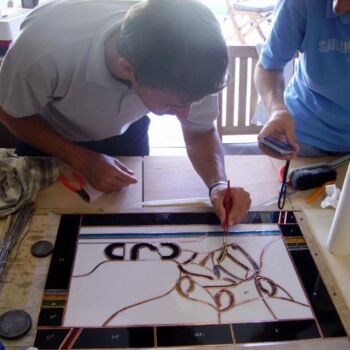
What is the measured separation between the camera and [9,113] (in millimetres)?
1047

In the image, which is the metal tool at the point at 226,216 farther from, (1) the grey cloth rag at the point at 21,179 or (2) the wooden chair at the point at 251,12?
(2) the wooden chair at the point at 251,12

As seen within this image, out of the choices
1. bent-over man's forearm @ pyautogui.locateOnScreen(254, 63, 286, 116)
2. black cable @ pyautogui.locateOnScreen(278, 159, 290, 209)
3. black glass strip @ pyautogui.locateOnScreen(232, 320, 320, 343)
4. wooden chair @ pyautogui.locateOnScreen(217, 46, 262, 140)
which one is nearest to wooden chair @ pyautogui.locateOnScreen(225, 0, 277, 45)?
wooden chair @ pyautogui.locateOnScreen(217, 46, 262, 140)

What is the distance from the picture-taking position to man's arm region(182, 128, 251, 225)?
3.17 feet

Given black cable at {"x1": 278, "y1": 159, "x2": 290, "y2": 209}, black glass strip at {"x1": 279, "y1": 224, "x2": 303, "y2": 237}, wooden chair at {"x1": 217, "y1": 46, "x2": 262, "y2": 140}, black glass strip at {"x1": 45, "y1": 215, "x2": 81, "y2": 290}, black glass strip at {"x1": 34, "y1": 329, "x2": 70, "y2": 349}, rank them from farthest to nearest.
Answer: wooden chair at {"x1": 217, "y1": 46, "x2": 262, "y2": 140} < black cable at {"x1": 278, "y1": 159, "x2": 290, "y2": 209} < black glass strip at {"x1": 279, "y1": 224, "x2": 303, "y2": 237} < black glass strip at {"x1": 45, "y1": 215, "x2": 81, "y2": 290} < black glass strip at {"x1": 34, "y1": 329, "x2": 70, "y2": 349}

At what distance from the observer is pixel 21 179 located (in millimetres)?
1007

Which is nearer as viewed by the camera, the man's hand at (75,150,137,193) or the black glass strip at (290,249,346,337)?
the black glass strip at (290,249,346,337)

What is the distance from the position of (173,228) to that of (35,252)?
0.29m

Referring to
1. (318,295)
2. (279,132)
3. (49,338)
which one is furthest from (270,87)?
(49,338)

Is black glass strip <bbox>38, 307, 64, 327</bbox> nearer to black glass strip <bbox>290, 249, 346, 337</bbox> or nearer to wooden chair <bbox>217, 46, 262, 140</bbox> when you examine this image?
black glass strip <bbox>290, 249, 346, 337</bbox>

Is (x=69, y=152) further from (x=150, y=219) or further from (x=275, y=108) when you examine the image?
(x=275, y=108)

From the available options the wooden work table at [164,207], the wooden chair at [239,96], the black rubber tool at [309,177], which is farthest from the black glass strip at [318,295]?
the wooden chair at [239,96]

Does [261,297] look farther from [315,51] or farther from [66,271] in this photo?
[315,51]

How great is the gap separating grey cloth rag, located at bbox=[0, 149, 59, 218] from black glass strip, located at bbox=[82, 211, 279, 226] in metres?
0.15

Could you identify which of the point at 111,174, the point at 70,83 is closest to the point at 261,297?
the point at 111,174
